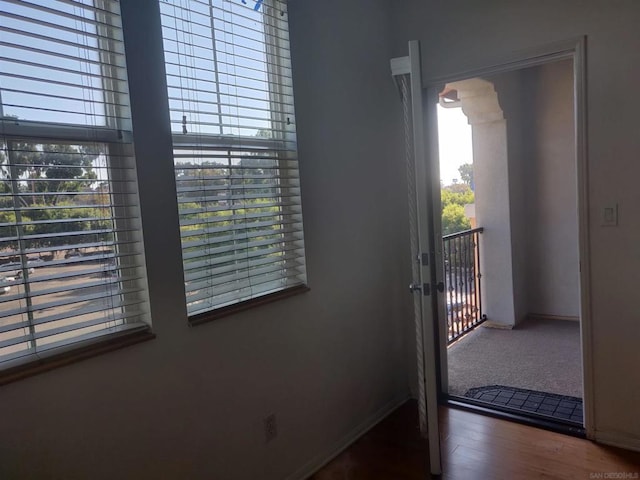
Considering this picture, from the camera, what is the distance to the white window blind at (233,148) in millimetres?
1721

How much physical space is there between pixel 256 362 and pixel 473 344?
245 centimetres

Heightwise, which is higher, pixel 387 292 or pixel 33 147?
pixel 33 147

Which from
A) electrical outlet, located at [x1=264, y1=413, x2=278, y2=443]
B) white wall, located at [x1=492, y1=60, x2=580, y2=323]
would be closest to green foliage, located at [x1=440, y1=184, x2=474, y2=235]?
white wall, located at [x1=492, y1=60, x2=580, y2=323]

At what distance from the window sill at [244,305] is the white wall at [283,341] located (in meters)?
0.03

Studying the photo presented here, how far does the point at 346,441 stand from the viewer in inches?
96.1

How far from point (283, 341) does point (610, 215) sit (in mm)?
1624

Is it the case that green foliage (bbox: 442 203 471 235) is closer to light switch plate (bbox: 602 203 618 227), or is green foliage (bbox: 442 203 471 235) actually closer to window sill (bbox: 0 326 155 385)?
light switch plate (bbox: 602 203 618 227)

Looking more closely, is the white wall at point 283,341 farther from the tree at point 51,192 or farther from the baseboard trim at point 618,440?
the baseboard trim at point 618,440

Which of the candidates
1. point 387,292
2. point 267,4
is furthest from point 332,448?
point 267,4

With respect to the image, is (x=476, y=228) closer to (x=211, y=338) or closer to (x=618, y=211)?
(x=618, y=211)

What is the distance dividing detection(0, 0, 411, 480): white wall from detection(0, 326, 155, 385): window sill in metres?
0.03

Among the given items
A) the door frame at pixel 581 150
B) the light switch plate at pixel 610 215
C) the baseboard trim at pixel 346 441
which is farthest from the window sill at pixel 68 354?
the light switch plate at pixel 610 215

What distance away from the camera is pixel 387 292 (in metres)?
2.79

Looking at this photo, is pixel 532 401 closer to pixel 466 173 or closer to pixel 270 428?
pixel 270 428
